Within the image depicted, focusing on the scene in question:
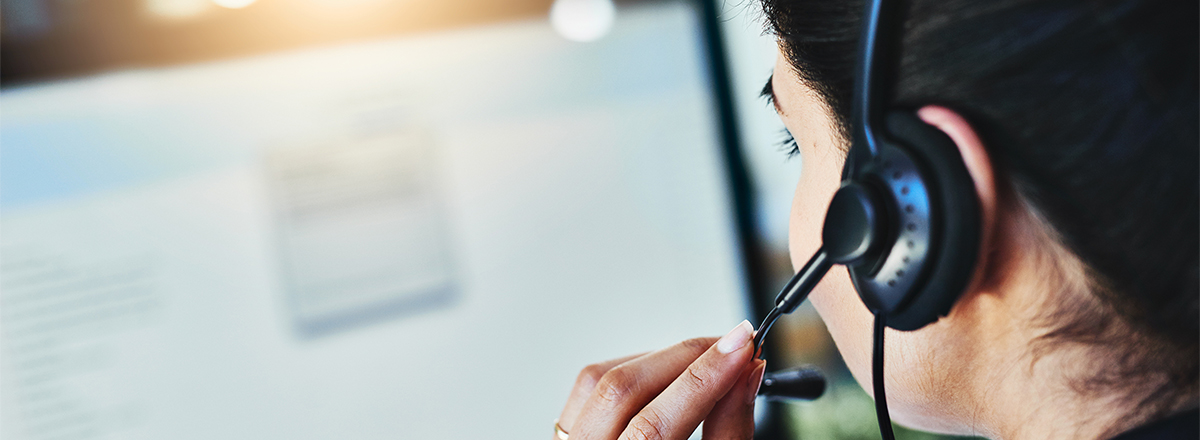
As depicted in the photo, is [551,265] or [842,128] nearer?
[842,128]

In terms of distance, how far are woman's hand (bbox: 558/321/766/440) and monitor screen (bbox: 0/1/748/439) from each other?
151mm

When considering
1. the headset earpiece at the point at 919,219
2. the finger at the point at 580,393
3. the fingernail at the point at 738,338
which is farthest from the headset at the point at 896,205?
the finger at the point at 580,393

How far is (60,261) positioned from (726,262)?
0.55 metres

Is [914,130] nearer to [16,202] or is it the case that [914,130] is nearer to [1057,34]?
[1057,34]

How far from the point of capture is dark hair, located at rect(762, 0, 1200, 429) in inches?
10.6

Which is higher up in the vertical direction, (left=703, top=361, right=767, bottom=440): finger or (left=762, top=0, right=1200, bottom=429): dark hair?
(left=762, top=0, right=1200, bottom=429): dark hair

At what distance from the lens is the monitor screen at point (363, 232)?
49 centimetres

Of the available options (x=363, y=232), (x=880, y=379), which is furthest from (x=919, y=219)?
(x=363, y=232)

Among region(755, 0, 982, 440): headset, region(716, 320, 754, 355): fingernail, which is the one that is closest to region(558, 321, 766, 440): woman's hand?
region(716, 320, 754, 355): fingernail

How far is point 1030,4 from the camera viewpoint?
0.91ft

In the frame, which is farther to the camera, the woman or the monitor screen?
the monitor screen

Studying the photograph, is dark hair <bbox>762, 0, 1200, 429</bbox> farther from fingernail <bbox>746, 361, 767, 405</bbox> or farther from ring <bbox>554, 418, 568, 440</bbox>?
ring <bbox>554, 418, 568, 440</bbox>

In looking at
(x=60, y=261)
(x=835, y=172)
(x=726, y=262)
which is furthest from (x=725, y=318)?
(x=60, y=261)

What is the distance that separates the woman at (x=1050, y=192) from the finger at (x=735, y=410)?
3.1 inches
